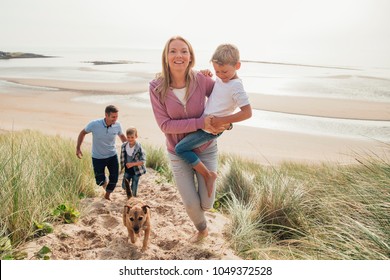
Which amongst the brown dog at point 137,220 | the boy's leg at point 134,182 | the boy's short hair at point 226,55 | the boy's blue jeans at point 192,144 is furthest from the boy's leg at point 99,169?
the boy's short hair at point 226,55

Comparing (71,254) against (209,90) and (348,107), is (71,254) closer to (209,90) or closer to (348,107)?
(209,90)

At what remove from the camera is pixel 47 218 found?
3.84 meters

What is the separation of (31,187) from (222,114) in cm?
210

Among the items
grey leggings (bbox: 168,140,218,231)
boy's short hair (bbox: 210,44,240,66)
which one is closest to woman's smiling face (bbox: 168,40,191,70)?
boy's short hair (bbox: 210,44,240,66)

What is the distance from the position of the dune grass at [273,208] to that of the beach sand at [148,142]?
0.20m

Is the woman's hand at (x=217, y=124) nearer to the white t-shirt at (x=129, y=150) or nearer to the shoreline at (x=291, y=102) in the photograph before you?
the white t-shirt at (x=129, y=150)

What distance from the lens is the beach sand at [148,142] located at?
11.9 ft

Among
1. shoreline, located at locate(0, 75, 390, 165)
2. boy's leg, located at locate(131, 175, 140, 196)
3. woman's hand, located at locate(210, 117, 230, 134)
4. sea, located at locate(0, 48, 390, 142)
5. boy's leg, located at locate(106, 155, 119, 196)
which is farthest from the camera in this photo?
sea, located at locate(0, 48, 390, 142)

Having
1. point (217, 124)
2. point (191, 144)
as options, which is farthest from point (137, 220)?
point (217, 124)

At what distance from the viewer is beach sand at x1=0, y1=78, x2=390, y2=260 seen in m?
3.63

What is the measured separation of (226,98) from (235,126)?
9.24m

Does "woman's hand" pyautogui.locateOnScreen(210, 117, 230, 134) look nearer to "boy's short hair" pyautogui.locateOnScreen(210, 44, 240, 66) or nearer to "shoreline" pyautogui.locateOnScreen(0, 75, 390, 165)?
"boy's short hair" pyautogui.locateOnScreen(210, 44, 240, 66)

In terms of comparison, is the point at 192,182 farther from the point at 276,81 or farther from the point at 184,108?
the point at 276,81

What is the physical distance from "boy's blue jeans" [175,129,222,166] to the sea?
3.00 meters
